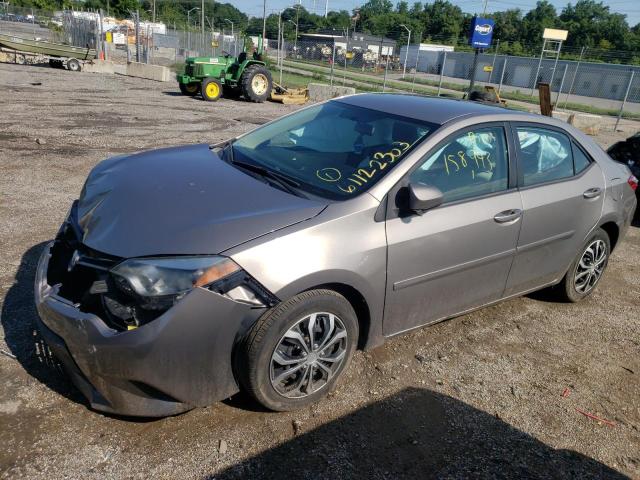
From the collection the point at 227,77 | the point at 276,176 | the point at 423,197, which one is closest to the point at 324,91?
the point at 227,77

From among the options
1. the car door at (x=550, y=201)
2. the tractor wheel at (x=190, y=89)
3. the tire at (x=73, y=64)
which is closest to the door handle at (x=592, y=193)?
the car door at (x=550, y=201)

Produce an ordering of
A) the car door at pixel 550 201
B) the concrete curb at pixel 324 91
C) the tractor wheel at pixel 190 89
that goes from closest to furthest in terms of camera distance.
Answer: the car door at pixel 550 201 → the tractor wheel at pixel 190 89 → the concrete curb at pixel 324 91

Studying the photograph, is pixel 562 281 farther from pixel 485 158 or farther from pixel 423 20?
pixel 423 20

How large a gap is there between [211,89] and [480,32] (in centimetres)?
947

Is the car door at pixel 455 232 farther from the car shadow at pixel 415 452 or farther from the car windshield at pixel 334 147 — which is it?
the car shadow at pixel 415 452

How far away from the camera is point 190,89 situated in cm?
1762

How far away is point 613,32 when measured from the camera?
5847cm

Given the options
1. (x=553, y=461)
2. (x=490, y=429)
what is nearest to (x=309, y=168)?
(x=490, y=429)

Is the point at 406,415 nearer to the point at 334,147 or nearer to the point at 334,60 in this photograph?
the point at 334,147

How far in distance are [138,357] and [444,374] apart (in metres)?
1.94

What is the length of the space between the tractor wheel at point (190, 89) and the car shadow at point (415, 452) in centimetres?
1643

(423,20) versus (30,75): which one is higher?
(423,20)

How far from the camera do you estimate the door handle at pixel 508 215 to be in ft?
11.0

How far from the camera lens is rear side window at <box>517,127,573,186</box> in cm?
365
